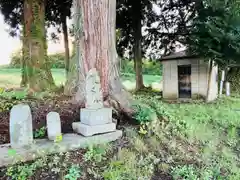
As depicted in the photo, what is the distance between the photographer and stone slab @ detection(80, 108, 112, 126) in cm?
404

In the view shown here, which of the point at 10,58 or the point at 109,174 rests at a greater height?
the point at 10,58

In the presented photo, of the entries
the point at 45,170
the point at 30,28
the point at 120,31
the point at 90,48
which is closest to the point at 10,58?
the point at 120,31

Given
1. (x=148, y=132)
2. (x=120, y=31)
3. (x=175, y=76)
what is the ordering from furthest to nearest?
(x=120, y=31) → (x=175, y=76) → (x=148, y=132)

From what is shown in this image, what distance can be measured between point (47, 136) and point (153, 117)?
6.47 feet

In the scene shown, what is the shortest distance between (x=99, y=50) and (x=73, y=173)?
2.46 meters

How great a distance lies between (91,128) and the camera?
4.00m

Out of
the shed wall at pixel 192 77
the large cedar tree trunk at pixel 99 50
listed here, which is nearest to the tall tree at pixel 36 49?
the large cedar tree trunk at pixel 99 50

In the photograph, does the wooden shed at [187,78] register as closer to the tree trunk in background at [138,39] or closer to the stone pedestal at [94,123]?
the tree trunk in background at [138,39]

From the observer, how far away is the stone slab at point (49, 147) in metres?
3.20

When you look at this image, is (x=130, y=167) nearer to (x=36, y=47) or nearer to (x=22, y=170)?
(x=22, y=170)

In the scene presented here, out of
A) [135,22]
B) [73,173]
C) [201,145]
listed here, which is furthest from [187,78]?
[73,173]

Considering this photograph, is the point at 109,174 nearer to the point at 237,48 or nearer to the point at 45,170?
the point at 45,170

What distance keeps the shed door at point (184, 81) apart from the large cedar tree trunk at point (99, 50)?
664 cm

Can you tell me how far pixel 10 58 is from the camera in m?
19.4
